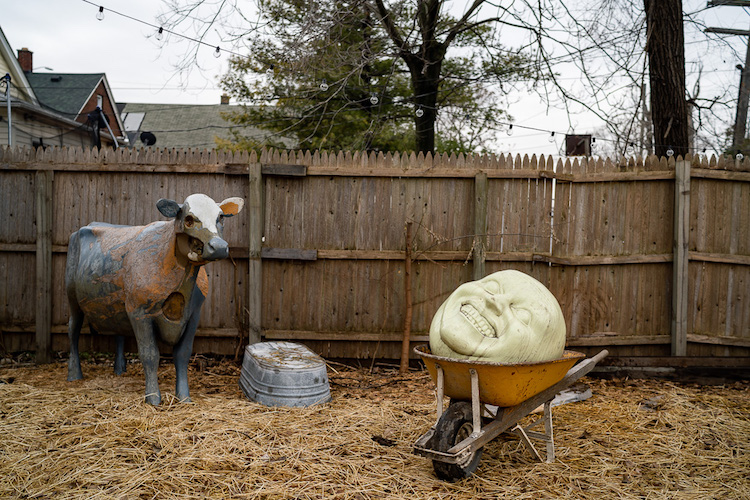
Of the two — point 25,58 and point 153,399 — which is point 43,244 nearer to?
point 153,399

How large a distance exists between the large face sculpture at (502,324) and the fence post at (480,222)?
7.13 feet

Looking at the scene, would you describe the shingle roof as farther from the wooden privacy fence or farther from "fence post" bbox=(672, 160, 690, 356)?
"fence post" bbox=(672, 160, 690, 356)

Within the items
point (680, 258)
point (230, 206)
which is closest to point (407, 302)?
point (230, 206)

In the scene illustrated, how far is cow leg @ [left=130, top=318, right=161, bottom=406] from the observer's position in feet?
14.4

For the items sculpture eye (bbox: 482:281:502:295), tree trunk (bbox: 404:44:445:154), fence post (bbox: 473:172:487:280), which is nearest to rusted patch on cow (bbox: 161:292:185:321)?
sculpture eye (bbox: 482:281:502:295)

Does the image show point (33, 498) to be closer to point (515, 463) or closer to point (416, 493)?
point (416, 493)

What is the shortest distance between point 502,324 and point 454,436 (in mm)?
697

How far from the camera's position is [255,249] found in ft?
18.7

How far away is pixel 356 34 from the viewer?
10961 mm

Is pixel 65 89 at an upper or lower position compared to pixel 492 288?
upper

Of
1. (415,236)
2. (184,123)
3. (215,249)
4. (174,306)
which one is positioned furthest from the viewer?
(184,123)

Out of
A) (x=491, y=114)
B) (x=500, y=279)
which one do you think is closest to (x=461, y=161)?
(x=500, y=279)

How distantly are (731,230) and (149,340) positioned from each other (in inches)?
223

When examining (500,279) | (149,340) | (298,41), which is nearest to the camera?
(500,279)
